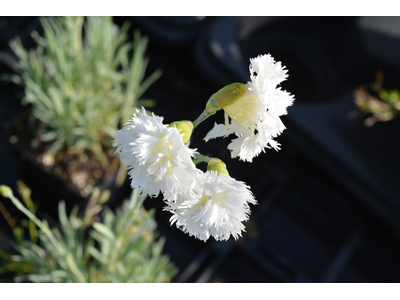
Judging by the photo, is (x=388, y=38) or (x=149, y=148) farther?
(x=388, y=38)

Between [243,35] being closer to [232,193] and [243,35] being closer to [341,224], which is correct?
[341,224]

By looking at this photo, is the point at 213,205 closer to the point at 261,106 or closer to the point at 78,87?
the point at 261,106

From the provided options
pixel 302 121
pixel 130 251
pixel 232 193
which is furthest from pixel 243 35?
pixel 232 193

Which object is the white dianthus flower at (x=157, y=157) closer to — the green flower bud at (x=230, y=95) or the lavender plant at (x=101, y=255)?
the green flower bud at (x=230, y=95)

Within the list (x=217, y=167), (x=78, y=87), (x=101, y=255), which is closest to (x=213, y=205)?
(x=217, y=167)

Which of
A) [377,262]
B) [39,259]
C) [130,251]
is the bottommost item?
[39,259]

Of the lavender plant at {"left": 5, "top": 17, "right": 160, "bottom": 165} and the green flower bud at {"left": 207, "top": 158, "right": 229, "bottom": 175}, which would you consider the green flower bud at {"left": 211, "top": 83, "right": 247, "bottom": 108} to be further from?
the lavender plant at {"left": 5, "top": 17, "right": 160, "bottom": 165}

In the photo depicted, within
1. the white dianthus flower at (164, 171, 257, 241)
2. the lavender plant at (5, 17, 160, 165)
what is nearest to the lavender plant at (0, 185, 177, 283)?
the lavender plant at (5, 17, 160, 165)

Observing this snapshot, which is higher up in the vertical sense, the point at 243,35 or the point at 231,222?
the point at 243,35
